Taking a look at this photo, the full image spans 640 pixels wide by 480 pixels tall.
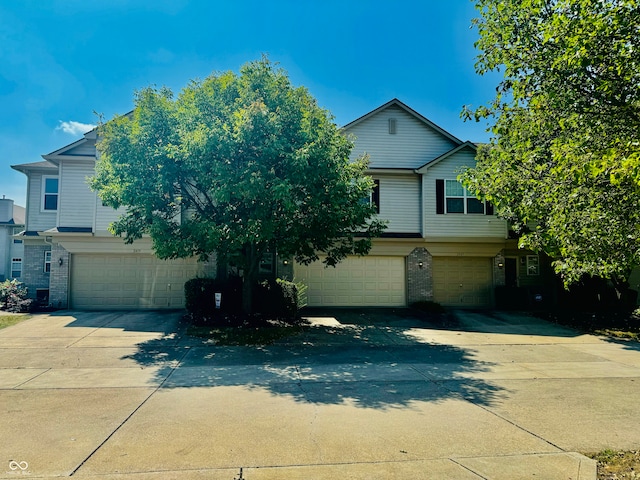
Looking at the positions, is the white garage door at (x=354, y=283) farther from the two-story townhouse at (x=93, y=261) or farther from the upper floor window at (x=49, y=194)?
the upper floor window at (x=49, y=194)

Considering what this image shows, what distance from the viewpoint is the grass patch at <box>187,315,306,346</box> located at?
11.2m

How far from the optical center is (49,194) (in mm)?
18031

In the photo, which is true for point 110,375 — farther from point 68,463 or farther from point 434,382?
point 434,382

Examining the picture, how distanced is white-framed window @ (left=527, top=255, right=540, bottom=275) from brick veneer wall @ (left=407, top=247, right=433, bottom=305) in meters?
4.90

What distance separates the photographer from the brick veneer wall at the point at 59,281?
53.9ft

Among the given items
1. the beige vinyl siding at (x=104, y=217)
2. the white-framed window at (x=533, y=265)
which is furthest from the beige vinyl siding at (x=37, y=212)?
the white-framed window at (x=533, y=265)

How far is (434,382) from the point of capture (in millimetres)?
7703

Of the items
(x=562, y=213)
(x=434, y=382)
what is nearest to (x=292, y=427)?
(x=434, y=382)

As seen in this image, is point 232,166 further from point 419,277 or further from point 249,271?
point 419,277

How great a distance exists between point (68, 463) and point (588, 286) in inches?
773

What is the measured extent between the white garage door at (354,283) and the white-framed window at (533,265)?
609 cm

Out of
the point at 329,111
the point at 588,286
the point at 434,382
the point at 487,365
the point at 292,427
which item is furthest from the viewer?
the point at 588,286

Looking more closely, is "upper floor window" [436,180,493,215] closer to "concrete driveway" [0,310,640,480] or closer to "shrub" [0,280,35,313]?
"concrete driveway" [0,310,640,480]

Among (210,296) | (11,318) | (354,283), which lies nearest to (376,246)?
(354,283)
